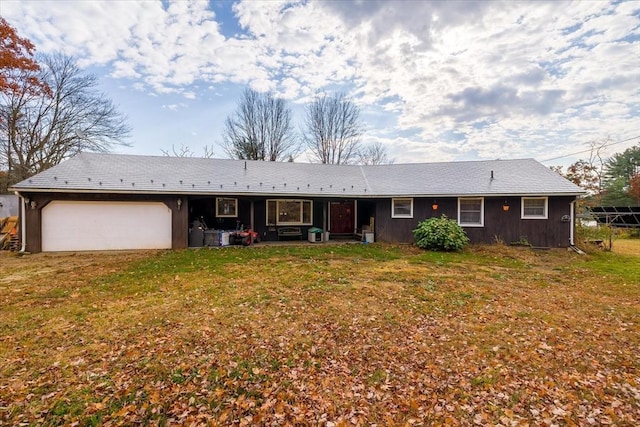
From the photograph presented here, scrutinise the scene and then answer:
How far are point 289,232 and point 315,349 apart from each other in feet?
32.0

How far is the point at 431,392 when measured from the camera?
9.33 ft

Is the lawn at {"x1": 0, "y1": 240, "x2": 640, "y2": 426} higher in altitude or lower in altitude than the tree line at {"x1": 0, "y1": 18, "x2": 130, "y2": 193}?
lower

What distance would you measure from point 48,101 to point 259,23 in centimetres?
1763

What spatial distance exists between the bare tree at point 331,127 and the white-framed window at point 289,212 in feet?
44.0

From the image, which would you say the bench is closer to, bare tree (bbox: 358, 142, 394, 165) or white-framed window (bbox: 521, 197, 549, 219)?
white-framed window (bbox: 521, 197, 549, 219)

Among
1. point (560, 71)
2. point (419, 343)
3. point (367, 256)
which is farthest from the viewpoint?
point (560, 71)

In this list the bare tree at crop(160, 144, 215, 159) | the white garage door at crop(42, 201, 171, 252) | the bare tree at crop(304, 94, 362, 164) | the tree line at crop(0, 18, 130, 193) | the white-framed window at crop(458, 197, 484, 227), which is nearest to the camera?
the white garage door at crop(42, 201, 171, 252)

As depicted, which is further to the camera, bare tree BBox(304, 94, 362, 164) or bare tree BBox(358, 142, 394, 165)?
bare tree BBox(358, 142, 394, 165)

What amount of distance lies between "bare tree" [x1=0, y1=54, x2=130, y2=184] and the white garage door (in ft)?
39.5

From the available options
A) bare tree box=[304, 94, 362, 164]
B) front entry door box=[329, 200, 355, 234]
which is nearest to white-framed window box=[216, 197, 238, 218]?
front entry door box=[329, 200, 355, 234]

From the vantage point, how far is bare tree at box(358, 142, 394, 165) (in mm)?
28891

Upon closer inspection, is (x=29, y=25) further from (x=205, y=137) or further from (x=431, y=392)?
(x=431, y=392)

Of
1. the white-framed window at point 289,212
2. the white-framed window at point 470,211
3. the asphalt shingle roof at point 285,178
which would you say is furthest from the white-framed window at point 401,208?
the white-framed window at point 289,212

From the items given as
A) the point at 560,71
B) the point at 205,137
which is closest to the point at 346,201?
the point at 560,71
